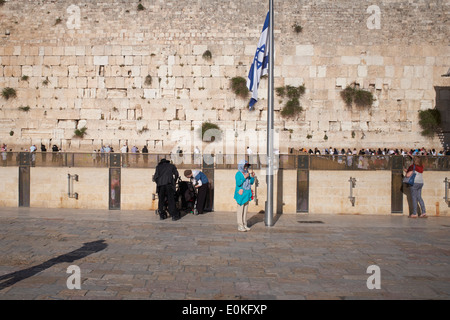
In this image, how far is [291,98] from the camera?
19.5 metres

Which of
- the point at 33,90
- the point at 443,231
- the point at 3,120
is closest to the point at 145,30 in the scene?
the point at 33,90

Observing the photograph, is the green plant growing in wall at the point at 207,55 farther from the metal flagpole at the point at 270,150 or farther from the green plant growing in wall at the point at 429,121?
the metal flagpole at the point at 270,150

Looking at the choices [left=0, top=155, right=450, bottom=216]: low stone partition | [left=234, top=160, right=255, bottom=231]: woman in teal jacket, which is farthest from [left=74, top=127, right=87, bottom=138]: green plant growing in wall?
[left=234, top=160, right=255, bottom=231]: woman in teal jacket

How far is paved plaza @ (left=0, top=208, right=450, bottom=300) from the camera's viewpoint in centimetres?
491

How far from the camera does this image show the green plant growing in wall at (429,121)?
1925cm

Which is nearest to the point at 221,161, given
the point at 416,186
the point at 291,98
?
the point at 416,186

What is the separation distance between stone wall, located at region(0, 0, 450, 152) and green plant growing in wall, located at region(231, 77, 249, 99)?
0.29m

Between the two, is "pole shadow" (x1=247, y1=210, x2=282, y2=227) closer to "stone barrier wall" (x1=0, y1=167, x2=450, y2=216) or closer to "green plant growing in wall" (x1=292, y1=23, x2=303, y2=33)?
"stone barrier wall" (x1=0, y1=167, x2=450, y2=216)

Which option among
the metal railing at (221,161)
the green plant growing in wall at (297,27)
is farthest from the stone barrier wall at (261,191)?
the green plant growing in wall at (297,27)

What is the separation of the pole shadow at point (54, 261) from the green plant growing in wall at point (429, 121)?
1652 cm

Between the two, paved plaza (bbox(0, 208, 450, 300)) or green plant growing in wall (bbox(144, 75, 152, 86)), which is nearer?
paved plaza (bbox(0, 208, 450, 300))

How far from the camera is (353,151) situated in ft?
63.9

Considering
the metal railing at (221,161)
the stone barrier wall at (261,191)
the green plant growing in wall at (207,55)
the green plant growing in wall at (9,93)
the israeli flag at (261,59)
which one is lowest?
the stone barrier wall at (261,191)
